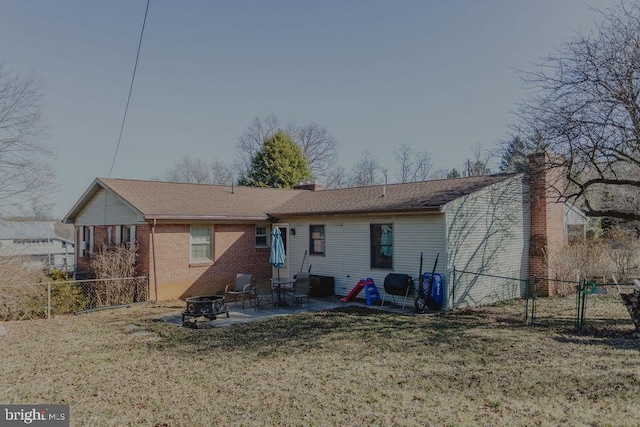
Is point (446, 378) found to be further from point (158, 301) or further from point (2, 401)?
point (158, 301)

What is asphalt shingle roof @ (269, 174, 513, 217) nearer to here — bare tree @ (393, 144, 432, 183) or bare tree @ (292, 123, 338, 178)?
bare tree @ (292, 123, 338, 178)

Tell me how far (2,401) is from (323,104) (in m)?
19.9

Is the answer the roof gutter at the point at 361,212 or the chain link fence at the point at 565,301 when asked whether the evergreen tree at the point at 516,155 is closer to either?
the roof gutter at the point at 361,212

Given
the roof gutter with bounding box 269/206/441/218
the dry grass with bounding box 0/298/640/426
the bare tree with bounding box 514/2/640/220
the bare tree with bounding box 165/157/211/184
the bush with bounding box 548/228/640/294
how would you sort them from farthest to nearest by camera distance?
the bare tree with bounding box 165/157/211/184 < the bush with bounding box 548/228/640/294 < the roof gutter with bounding box 269/206/441/218 < the bare tree with bounding box 514/2/640/220 < the dry grass with bounding box 0/298/640/426

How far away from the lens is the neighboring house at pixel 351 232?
11.8 metres

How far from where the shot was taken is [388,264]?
1248 centimetres

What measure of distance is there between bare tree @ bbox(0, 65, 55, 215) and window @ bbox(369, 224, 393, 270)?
18203 millimetres

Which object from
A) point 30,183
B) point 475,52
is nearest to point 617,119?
point 475,52

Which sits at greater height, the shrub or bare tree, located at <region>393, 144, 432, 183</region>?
bare tree, located at <region>393, 144, 432, 183</region>

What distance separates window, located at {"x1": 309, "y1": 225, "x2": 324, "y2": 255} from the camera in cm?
1448

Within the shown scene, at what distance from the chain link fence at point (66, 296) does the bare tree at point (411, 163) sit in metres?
38.4

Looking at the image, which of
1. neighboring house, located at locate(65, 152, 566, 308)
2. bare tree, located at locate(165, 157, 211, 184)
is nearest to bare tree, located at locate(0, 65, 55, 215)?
neighboring house, located at locate(65, 152, 566, 308)

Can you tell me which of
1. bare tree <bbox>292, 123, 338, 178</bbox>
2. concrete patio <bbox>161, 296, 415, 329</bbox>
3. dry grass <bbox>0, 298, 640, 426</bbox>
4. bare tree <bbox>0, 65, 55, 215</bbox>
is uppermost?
bare tree <bbox>292, 123, 338, 178</bbox>

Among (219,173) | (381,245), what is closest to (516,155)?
(381,245)
